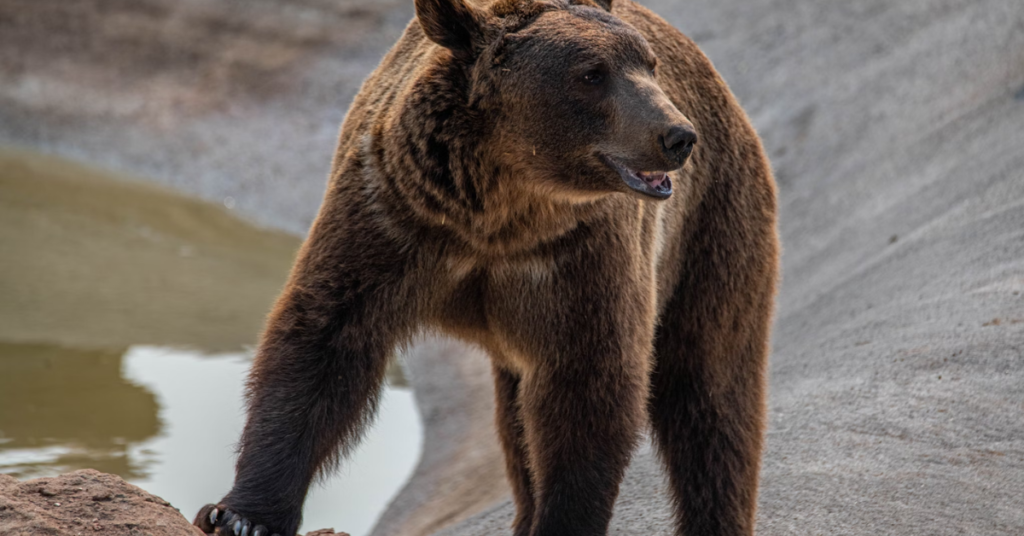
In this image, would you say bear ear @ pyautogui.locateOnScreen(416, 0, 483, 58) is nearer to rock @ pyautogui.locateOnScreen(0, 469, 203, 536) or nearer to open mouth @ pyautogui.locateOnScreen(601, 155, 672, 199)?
open mouth @ pyautogui.locateOnScreen(601, 155, 672, 199)

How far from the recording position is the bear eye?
3635 mm

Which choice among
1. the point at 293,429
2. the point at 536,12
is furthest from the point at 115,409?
the point at 536,12

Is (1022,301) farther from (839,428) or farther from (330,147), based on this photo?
(330,147)

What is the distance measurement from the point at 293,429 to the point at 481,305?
77cm

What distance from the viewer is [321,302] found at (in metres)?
3.69

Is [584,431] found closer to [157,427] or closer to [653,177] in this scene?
[653,177]

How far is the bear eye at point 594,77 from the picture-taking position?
3635mm

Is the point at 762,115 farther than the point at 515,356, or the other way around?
the point at 762,115

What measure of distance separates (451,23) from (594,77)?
48 centimetres

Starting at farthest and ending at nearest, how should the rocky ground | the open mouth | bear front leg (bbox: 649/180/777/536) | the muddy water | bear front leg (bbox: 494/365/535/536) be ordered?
1. the muddy water
2. the rocky ground
3. bear front leg (bbox: 494/365/535/536)
4. bear front leg (bbox: 649/180/777/536)
5. the open mouth

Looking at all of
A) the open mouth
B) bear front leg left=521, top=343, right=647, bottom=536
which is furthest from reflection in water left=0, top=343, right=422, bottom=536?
the open mouth

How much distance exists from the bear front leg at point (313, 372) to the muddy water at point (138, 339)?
1090 mm

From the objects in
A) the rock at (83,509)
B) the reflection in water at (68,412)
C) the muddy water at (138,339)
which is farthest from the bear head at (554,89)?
the reflection in water at (68,412)

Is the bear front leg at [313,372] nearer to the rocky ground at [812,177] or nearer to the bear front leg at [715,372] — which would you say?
the bear front leg at [715,372]
